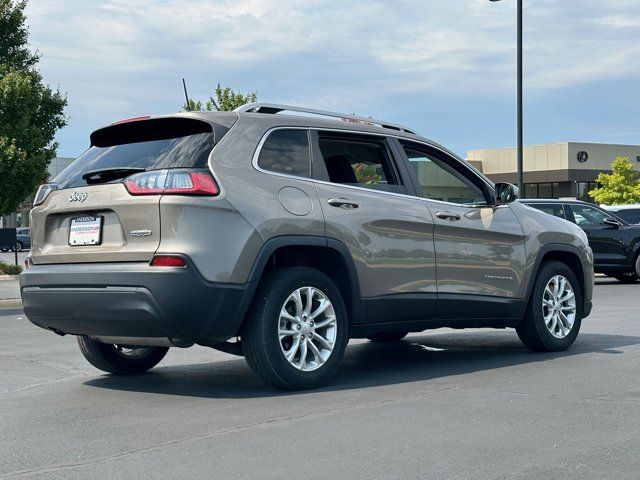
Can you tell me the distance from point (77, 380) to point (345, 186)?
254 cm

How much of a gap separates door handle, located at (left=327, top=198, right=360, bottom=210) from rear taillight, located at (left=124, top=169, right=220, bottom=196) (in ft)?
3.19

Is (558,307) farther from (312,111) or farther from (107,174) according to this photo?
(107,174)

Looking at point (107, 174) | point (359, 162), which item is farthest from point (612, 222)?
point (107, 174)

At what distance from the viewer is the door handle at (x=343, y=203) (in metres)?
6.97

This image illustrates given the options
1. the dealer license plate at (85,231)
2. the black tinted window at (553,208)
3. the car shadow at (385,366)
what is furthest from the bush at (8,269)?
the dealer license plate at (85,231)

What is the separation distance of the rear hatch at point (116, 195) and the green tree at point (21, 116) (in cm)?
2065

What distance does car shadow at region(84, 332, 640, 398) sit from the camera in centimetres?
705

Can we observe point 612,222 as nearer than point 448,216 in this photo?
No

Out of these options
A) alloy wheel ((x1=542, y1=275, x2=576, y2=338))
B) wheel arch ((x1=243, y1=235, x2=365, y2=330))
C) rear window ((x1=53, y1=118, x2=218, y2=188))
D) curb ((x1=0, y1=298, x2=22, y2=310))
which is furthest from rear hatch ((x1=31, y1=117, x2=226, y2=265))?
curb ((x1=0, y1=298, x2=22, y2=310))

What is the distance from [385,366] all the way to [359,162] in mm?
1682

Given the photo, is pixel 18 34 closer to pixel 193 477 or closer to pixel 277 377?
pixel 277 377

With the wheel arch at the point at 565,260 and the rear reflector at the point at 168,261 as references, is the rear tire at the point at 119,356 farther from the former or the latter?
the wheel arch at the point at 565,260

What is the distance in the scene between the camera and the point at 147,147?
6.70 m

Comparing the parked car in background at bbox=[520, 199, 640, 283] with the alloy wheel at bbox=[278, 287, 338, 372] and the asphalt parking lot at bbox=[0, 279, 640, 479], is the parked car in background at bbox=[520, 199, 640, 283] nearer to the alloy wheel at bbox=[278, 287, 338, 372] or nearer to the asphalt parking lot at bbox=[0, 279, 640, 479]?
the asphalt parking lot at bbox=[0, 279, 640, 479]
